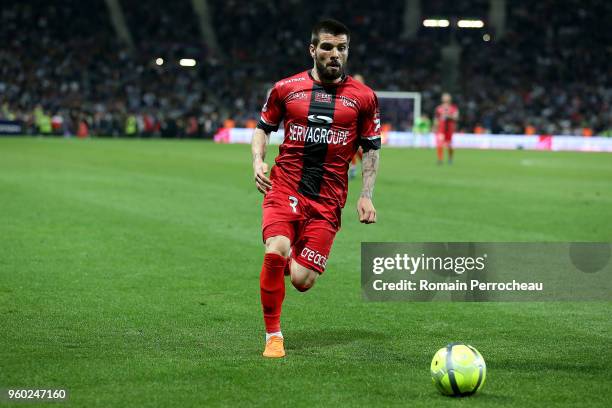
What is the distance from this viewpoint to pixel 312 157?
731 centimetres

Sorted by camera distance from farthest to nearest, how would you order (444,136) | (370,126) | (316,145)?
(444,136), (370,126), (316,145)

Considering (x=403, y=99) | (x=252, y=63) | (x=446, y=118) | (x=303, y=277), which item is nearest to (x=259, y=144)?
(x=303, y=277)

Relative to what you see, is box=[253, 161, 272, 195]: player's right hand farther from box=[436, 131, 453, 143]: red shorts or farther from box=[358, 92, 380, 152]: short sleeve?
box=[436, 131, 453, 143]: red shorts

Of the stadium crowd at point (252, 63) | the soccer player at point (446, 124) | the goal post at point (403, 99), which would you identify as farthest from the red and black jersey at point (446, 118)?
the stadium crowd at point (252, 63)

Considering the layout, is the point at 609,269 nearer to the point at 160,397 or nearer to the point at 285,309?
the point at 285,309

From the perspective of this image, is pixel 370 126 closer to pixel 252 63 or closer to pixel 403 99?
pixel 403 99

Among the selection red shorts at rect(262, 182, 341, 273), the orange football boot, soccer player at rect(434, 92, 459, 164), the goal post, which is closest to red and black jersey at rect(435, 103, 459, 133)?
soccer player at rect(434, 92, 459, 164)

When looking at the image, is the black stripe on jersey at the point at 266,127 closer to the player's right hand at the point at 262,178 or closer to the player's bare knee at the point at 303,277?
the player's right hand at the point at 262,178

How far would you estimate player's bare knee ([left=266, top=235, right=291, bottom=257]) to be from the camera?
6.97 meters

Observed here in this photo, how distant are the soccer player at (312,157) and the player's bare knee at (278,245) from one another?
10 millimetres

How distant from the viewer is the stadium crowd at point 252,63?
54.9 meters

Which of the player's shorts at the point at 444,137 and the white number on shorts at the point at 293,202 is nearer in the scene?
the white number on shorts at the point at 293,202

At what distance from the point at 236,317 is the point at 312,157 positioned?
1842mm

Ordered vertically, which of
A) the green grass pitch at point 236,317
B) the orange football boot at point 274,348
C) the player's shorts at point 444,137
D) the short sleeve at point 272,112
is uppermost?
the short sleeve at point 272,112
